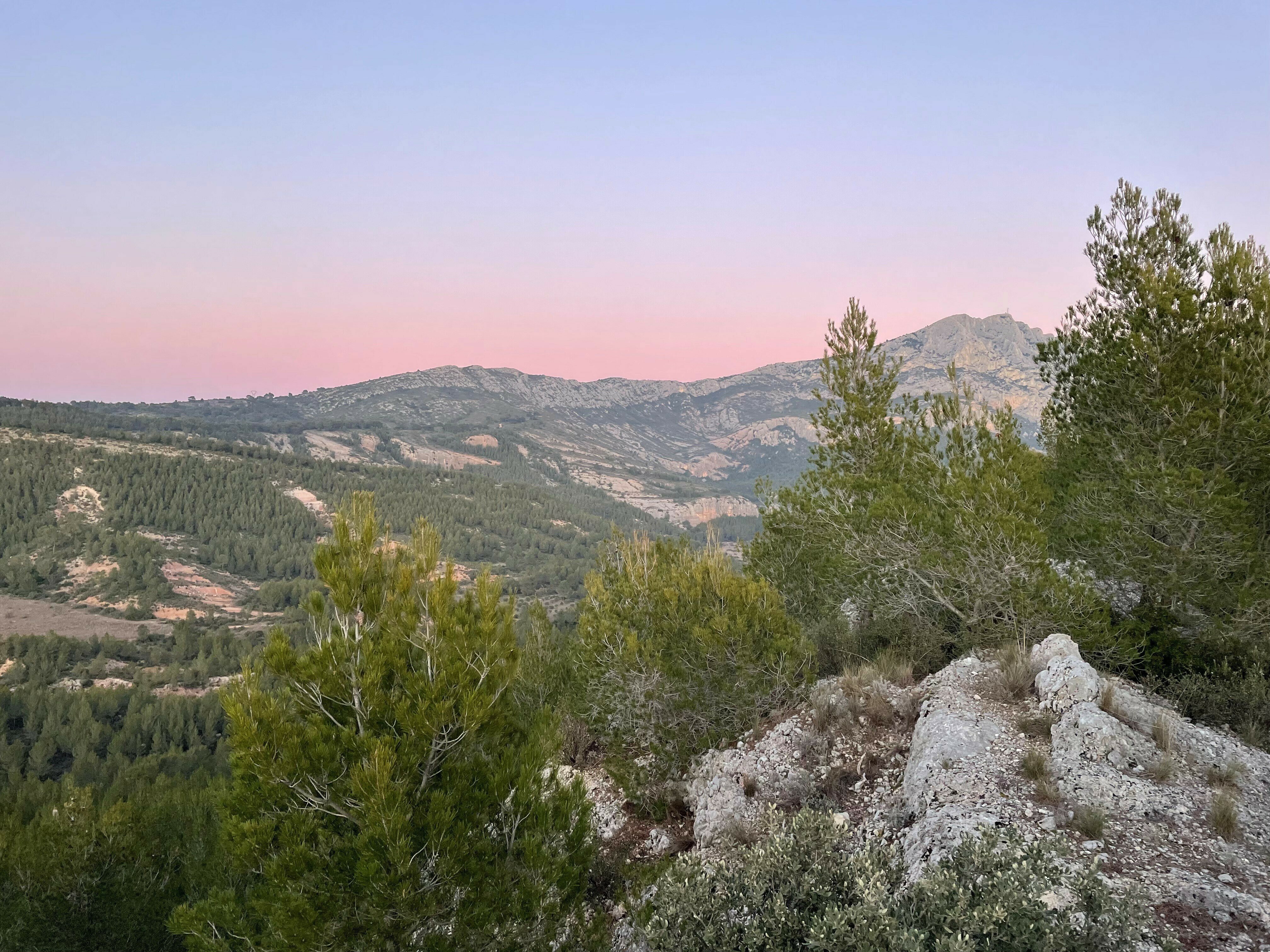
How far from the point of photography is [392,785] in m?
7.31

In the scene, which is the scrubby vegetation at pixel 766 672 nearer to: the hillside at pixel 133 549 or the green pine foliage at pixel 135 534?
the hillside at pixel 133 549

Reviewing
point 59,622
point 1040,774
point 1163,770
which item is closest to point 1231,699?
point 1163,770

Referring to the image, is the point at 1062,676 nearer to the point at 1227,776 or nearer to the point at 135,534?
the point at 1227,776

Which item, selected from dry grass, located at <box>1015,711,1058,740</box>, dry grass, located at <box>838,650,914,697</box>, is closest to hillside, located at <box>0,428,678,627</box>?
dry grass, located at <box>838,650,914,697</box>

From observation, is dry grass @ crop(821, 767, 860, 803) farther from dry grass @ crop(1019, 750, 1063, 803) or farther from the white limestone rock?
the white limestone rock

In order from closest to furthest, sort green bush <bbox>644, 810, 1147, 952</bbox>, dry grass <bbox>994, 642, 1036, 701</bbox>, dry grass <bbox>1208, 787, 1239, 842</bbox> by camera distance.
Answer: green bush <bbox>644, 810, 1147, 952</bbox> → dry grass <bbox>1208, 787, 1239, 842</bbox> → dry grass <bbox>994, 642, 1036, 701</bbox>

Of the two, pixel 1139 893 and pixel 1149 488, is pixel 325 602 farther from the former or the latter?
pixel 1149 488

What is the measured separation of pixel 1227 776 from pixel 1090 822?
280 cm

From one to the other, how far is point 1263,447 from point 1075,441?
14.1ft

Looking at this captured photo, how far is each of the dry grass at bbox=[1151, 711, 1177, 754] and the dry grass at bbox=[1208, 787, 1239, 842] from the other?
3.99 feet

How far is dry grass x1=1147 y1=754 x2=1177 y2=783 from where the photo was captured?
896cm

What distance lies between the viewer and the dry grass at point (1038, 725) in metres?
10.4

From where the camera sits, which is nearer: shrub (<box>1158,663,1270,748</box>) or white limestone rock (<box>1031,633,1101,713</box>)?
white limestone rock (<box>1031,633,1101,713</box>)

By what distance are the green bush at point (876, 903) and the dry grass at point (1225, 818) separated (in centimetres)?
253
